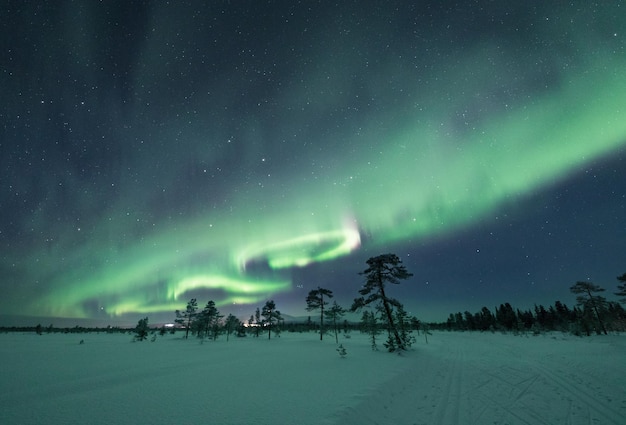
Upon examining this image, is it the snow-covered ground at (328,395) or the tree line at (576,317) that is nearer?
the snow-covered ground at (328,395)

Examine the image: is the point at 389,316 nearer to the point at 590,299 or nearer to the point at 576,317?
the point at 590,299

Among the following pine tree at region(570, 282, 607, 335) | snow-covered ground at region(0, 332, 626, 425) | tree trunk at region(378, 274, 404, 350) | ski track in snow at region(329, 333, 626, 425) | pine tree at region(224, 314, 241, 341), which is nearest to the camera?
ski track in snow at region(329, 333, 626, 425)

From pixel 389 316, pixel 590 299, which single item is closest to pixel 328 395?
pixel 389 316

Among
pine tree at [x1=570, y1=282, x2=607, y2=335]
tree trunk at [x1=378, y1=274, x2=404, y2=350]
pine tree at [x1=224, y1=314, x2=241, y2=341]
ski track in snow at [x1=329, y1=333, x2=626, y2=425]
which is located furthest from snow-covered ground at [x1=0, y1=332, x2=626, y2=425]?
pine tree at [x1=224, y1=314, x2=241, y2=341]

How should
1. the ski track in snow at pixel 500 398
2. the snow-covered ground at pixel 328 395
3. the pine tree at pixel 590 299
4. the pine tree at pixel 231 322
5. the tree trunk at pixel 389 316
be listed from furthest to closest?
the pine tree at pixel 231 322 → the pine tree at pixel 590 299 → the tree trunk at pixel 389 316 → the snow-covered ground at pixel 328 395 → the ski track in snow at pixel 500 398

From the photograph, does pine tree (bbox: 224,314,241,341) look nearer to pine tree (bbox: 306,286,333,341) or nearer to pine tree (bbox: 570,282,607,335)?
pine tree (bbox: 306,286,333,341)

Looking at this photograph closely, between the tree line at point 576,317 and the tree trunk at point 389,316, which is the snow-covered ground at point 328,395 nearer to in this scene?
the tree trunk at point 389,316

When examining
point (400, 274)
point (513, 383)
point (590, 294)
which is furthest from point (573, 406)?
→ point (590, 294)

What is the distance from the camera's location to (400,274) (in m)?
28.6

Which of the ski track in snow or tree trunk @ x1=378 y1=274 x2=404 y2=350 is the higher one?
tree trunk @ x1=378 y1=274 x2=404 y2=350

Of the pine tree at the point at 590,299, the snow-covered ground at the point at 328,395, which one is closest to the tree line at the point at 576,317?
the pine tree at the point at 590,299

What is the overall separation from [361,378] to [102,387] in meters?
14.3

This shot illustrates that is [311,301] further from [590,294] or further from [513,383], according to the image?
[590,294]

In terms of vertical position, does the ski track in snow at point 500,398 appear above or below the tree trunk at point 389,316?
below
